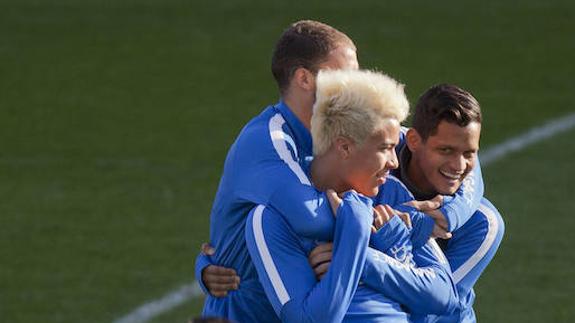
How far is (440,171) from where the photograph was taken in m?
4.67

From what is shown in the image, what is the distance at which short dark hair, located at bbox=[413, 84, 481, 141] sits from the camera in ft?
15.0

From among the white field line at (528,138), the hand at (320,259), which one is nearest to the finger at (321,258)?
the hand at (320,259)

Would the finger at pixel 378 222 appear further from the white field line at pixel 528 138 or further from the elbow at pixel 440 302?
the white field line at pixel 528 138

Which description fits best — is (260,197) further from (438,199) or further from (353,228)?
(438,199)

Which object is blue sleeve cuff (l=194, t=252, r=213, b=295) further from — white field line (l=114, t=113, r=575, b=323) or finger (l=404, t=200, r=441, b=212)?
white field line (l=114, t=113, r=575, b=323)

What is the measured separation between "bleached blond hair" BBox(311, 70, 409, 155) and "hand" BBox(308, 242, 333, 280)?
11.8 inches

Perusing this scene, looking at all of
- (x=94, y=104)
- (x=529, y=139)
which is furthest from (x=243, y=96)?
(x=529, y=139)

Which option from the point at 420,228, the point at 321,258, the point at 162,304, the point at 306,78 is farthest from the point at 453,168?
the point at 162,304

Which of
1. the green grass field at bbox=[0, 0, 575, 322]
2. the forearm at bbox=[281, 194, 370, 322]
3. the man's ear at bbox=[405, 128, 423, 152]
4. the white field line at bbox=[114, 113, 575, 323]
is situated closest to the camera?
the forearm at bbox=[281, 194, 370, 322]

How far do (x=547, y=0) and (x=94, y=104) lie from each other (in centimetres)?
500

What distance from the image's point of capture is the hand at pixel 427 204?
14.8 feet

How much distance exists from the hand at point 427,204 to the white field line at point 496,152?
4361 millimetres

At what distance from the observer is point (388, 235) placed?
4.31m

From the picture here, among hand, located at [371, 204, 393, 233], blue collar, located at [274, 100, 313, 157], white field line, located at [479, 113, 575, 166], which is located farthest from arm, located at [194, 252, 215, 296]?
white field line, located at [479, 113, 575, 166]
